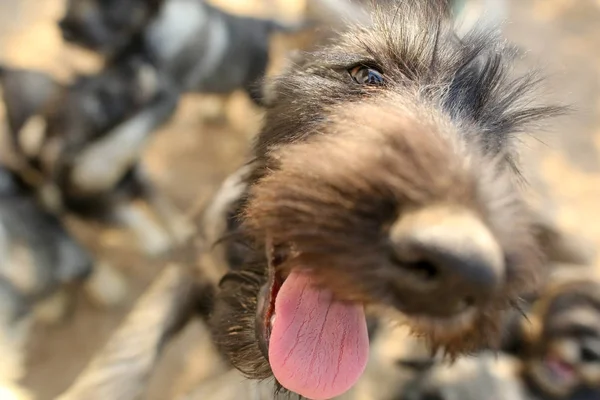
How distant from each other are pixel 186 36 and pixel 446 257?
1720mm

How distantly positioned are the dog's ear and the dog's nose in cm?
158

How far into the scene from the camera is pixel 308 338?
1.11 metres

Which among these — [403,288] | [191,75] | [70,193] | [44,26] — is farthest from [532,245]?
[44,26]

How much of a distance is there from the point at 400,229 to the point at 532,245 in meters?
0.36

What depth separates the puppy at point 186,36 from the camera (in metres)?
2.00

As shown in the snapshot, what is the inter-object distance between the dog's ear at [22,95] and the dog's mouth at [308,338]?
1255mm

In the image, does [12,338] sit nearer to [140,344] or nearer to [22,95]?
[140,344]

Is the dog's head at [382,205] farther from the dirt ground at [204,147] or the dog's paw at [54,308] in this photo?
the dog's paw at [54,308]

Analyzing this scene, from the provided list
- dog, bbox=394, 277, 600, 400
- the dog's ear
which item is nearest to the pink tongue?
dog, bbox=394, 277, 600, 400

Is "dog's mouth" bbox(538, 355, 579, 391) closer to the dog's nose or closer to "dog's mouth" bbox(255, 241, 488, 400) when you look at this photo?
"dog's mouth" bbox(255, 241, 488, 400)

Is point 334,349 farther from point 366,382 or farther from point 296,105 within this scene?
point 366,382

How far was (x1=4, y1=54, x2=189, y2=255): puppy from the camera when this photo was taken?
1.86 m

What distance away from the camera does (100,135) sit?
1.94 meters

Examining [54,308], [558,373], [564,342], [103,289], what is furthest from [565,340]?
[54,308]
